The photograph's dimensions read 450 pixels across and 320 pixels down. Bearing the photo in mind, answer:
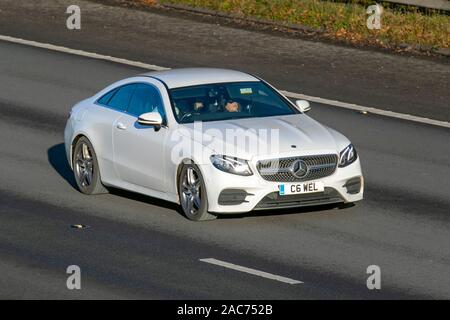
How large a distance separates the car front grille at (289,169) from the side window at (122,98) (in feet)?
8.79

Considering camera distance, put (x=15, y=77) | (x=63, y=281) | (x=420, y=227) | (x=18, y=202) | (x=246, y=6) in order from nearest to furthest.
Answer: (x=63, y=281) → (x=420, y=227) → (x=18, y=202) → (x=15, y=77) → (x=246, y=6)

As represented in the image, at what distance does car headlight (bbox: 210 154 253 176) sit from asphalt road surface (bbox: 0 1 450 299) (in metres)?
0.66

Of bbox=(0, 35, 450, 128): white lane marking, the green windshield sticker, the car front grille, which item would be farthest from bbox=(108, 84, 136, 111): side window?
bbox=(0, 35, 450, 128): white lane marking

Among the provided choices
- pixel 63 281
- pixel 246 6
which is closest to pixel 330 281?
pixel 63 281

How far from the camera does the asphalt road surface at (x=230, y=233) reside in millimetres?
14844

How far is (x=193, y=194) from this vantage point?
57.8 feet

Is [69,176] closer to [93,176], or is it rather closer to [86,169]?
[86,169]

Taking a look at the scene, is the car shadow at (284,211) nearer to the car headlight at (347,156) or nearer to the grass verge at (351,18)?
the car headlight at (347,156)

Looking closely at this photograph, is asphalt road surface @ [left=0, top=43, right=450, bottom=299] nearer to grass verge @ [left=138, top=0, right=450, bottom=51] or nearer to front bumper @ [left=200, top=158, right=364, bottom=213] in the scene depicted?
front bumper @ [left=200, top=158, right=364, bottom=213]

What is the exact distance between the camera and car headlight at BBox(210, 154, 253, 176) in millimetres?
17266
